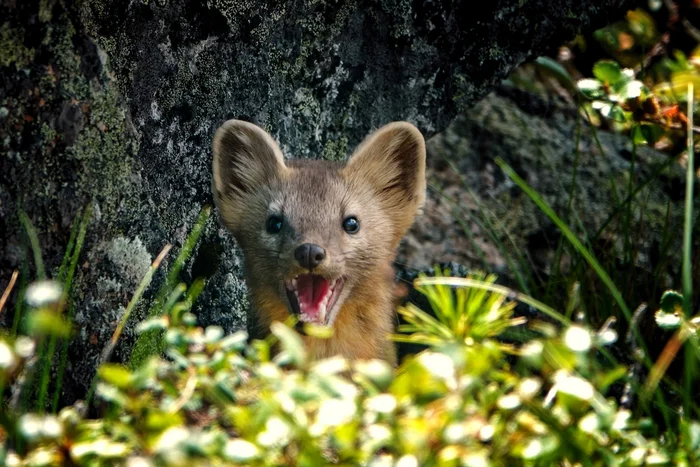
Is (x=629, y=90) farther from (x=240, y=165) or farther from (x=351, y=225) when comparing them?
(x=240, y=165)

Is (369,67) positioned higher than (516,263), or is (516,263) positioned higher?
(369,67)

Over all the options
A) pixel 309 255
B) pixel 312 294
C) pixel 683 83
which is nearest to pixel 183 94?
pixel 309 255

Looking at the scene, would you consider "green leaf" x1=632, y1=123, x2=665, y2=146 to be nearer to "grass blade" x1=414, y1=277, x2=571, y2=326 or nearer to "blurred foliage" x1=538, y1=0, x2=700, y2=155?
"blurred foliage" x1=538, y1=0, x2=700, y2=155

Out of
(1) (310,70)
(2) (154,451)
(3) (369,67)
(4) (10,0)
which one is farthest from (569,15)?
(2) (154,451)

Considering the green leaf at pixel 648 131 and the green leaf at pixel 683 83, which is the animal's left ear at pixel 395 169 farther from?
the green leaf at pixel 683 83

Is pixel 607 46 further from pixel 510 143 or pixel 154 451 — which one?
pixel 154 451

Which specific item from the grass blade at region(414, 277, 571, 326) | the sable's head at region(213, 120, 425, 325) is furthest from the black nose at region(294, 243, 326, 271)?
the grass blade at region(414, 277, 571, 326)
